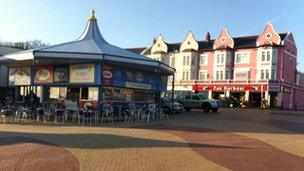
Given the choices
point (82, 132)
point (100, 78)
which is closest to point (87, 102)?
point (100, 78)

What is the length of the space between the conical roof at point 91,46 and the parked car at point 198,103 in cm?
1318

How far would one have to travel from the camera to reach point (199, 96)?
140 feet

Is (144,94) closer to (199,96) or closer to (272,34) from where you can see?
(199,96)

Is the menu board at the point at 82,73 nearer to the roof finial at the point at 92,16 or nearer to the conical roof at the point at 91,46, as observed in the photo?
the conical roof at the point at 91,46

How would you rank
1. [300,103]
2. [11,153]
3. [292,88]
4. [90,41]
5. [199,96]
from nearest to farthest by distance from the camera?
1. [11,153]
2. [90,41]
3. [199,96]
4. [292,88]
5. [300,103]

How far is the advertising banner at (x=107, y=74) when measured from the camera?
26984 mm

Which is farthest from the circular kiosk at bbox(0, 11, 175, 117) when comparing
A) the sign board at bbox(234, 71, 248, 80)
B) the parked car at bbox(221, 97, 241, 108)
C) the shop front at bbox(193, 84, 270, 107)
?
the sign board at bbox(234, 71, 248, 80)

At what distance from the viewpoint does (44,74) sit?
97.6ft

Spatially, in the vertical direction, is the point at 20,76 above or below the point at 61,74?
below

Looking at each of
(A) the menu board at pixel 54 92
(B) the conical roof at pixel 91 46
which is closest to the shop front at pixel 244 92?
(B) the conical roof at pixel 91 46

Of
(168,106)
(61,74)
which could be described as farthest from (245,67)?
(61,74)

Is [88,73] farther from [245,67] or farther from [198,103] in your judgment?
[245,67]

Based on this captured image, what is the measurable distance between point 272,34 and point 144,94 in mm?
42399

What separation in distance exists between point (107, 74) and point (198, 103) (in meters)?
16.5
